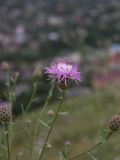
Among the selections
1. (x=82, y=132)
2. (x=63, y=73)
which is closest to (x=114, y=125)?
(x=63, y=73)

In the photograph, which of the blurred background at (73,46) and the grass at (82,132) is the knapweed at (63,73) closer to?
the grass at (82,132)

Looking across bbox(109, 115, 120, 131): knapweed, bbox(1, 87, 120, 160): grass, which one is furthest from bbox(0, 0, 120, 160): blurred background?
bbox(109, 115, 120, 131): knapweed

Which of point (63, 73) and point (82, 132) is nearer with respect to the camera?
point (63, 73)

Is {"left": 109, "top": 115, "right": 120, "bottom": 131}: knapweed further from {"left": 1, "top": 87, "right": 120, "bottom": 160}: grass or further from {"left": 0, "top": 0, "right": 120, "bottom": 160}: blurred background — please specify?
{"left": 0, "top": 0, "right": 120, "bottom": 160}: blurred background

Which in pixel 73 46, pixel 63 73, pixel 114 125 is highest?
pixel 73 46

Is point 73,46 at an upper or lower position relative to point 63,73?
upper

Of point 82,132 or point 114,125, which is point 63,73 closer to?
point 114,125
